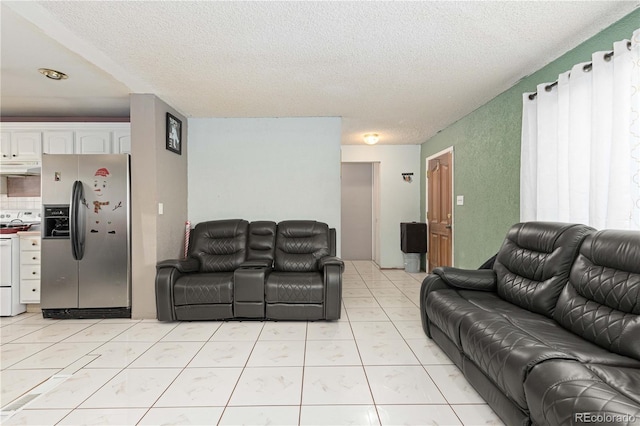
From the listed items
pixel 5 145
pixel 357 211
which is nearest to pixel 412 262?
pixel 357 211

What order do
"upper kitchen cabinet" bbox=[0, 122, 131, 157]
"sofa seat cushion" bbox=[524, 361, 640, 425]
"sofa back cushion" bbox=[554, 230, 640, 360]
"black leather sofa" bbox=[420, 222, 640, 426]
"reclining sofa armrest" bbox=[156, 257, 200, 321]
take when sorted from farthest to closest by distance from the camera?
"upper kitchen cabinet" bbox=[0, 122, 131, 157] → "reclining sofa armrest" bbox=[156, 257, 200, 321] → "sofa back cushion" bbox=[554, 230, 640, 360] → "black leather sofa" bbox=[420, 222, 640, 426] → "sofa seat cushion" bbox=[524, 361, 640, 425]

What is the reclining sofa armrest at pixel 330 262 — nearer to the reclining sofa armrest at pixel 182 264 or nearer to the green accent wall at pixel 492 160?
the reclining sofa armrest at pixel 182 264

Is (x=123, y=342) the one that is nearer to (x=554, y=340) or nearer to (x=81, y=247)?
(x=81, y=247)

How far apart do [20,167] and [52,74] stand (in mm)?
1881

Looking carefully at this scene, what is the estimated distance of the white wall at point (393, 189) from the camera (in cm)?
628

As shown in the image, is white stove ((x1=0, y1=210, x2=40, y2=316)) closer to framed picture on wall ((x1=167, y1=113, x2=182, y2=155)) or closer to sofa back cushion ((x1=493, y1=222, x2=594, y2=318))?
framed picture on wall ((x1=167, y1=113, x2=182, y2=155))

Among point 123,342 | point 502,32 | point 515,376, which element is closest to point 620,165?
point 502,32

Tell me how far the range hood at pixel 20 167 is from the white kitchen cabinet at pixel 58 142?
236mm

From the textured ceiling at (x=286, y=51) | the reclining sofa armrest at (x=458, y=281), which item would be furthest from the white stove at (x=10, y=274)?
the reclining sofa armrest at (x=458, y=281)

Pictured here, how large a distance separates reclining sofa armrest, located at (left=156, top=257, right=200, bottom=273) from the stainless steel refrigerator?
489mm

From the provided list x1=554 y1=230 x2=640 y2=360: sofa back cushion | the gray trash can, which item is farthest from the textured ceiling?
the gray trash can

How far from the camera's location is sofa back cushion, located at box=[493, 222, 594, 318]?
2105mm

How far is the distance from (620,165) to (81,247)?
482 cm

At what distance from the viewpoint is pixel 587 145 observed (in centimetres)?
236
